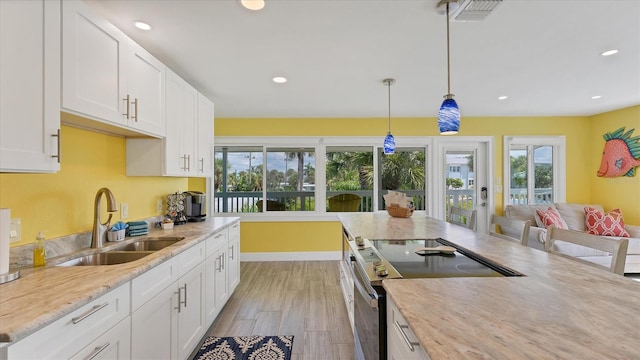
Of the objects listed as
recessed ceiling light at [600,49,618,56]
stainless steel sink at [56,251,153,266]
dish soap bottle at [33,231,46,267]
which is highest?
recessed ceiling light at [600,49,618,56]

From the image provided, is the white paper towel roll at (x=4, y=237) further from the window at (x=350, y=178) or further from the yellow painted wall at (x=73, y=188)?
the window at (x=350, y=178)

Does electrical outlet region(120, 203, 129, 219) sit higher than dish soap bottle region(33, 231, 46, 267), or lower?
higher

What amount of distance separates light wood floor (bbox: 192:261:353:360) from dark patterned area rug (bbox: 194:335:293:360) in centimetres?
7

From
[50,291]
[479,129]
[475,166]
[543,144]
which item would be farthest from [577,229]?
[50,291]

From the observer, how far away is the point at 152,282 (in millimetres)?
1571

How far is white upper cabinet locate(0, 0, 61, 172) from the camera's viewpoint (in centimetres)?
114

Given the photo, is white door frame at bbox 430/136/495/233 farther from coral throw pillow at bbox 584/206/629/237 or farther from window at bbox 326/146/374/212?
coral throw pillow at bbox 584/206/629/237

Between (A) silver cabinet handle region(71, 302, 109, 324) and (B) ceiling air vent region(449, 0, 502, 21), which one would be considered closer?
(A) silver cabinet handle region(71, 302, 109, 324)

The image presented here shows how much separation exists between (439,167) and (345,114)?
73.9 inches

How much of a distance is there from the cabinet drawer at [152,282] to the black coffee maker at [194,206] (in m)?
1.36

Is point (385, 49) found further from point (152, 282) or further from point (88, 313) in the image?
point (88, 313)

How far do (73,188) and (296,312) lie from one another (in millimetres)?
2153

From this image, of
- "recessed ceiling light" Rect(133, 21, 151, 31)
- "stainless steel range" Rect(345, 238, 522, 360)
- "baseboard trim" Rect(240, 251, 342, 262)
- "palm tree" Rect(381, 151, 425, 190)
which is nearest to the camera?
"stainless steel range" Rect(345, 238, 522, 360)

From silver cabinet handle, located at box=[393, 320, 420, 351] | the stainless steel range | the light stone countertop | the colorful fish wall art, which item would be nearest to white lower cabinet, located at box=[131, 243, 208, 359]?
the light stone countertop
